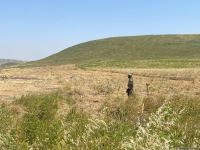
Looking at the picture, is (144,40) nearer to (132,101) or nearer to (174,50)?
(174,50)

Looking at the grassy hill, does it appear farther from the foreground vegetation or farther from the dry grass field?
the foreground vegetation

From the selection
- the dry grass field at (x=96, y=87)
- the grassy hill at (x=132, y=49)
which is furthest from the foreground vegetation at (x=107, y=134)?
the grassy hill at (x=132, y=49)

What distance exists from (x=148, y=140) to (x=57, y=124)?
3.55 m

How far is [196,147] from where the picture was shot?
8711 millimetres

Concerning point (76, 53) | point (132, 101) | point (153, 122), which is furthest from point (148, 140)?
point (76, 53)

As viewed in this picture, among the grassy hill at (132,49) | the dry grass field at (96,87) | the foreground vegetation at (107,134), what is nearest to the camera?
the foreground vegetation at (107,134)

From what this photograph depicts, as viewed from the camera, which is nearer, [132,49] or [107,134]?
[107,134]

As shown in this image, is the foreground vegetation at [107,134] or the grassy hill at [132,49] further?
the grassy hill at [132,49]

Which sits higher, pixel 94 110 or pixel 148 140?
pixel 148 140

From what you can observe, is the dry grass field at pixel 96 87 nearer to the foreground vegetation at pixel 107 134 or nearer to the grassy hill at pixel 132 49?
the foreground vegetation at pixel 107 134

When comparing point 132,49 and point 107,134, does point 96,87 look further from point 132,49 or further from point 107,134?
point 132,49

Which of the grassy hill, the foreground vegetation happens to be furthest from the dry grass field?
the grassy hill

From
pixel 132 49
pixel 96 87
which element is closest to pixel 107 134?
pixel 96 87

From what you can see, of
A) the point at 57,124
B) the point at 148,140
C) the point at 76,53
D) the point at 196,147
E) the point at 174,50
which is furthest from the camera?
the point at 76,53
